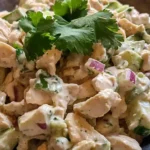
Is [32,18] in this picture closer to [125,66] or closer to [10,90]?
[10,90]

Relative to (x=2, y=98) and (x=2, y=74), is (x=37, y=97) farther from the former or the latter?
(x=2, y=74)

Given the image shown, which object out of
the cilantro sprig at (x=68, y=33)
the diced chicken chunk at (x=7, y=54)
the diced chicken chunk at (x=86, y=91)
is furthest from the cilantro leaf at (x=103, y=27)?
the diced chicken chunk at (x=7, y=54)

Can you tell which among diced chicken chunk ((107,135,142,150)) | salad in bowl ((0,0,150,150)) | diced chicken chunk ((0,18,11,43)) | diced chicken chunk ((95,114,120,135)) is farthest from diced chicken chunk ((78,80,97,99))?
diced chicken chunk ((0,18,11,43))

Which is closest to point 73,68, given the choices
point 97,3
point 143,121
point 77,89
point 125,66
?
point 77,89

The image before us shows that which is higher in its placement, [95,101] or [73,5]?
[73,5]

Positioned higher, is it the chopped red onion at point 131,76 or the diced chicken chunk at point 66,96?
the chopped red onion at point 131,76

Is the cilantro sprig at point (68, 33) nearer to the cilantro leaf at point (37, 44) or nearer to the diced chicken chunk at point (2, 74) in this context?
the cilantro leaf at point (37, 44)
